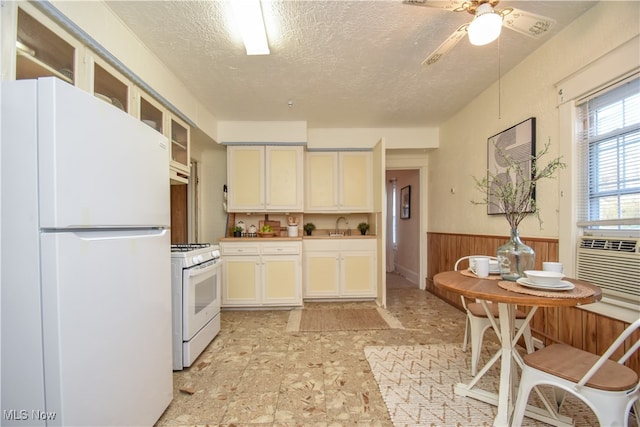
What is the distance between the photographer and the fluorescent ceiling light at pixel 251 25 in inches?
61.9

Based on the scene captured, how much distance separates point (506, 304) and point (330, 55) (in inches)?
85.4

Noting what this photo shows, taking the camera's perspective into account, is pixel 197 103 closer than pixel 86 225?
No

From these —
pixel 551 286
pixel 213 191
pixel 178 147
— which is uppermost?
pixel 178 147

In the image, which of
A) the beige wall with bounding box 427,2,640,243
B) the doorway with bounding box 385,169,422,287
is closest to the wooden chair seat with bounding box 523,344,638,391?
the beige wall with bounding box 427,2,640,243

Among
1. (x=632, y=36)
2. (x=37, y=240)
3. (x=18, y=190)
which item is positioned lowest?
(x=37, y=240)

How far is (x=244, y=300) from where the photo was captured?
3.35 m

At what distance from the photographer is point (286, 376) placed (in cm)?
189

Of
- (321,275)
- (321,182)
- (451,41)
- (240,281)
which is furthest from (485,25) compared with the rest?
(240,281)

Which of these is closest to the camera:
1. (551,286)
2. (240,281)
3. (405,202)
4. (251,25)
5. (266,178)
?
(551,286)

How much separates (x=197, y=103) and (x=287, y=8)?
1.74m

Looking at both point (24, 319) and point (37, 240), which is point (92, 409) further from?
point (37, 240)

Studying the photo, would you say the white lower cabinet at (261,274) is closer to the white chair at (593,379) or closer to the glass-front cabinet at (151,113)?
the glass-front cabinet at (151,113)

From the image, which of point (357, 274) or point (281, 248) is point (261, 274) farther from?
point (357, 274)

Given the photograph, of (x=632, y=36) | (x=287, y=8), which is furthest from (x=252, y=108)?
(x=632, y=36)
